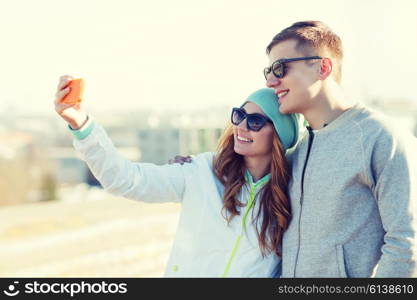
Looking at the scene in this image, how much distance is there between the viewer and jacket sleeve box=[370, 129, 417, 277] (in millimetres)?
2098

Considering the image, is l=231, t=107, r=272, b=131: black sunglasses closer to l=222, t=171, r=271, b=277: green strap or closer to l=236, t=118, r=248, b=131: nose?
l=236, t=118, r=248, b=131: nose

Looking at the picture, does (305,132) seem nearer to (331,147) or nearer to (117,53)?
(331,147)

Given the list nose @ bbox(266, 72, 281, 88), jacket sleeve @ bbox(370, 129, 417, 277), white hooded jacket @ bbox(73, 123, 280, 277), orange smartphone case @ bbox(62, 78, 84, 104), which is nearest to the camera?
→ jacket sleeve @ bbox(370, 129, 417, 277)

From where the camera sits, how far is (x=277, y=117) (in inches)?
101

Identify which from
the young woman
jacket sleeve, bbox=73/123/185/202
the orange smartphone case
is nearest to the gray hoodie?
the young woman

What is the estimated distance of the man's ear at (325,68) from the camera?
2453 millimetres

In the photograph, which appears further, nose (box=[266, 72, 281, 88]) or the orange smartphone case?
nose (box=[266, 72, 281, 88])

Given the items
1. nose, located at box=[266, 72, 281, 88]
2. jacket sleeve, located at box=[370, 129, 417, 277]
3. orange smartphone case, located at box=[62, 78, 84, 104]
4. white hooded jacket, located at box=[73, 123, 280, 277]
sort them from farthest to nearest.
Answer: nose, located at box=[266, 72, 281, 88]
white hooded jacket, located at box=[73, 123, 280, 277]
orange smartphone case, located at box=[62, 78, 84, 104]
jacket sleeve, located at box=[370, 129, 417, 277]

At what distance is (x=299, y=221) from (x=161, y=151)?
5573 centimetres

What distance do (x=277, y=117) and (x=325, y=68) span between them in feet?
0.94

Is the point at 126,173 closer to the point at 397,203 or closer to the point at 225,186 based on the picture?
the point at 225,186

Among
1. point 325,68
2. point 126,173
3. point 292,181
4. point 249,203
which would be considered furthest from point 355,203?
point 126,173

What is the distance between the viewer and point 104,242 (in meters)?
8.73

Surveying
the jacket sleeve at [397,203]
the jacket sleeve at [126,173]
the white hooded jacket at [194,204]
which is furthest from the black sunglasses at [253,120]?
the jacket sleeve at [397,203]
